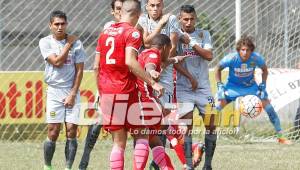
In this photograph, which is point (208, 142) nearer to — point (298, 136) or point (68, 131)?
point (68, 131)

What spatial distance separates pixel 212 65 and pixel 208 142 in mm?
6644

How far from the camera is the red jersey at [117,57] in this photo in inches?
294

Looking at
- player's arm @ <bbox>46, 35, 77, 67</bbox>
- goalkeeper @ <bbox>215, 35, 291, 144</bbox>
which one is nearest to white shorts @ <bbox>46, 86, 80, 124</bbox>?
player's arm @ <bbox>46, 35, 77, 67</bbox>

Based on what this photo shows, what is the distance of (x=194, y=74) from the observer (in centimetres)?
1002

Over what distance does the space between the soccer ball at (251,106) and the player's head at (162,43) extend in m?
4.48

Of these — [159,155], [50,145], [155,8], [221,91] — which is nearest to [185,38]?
[155,8]

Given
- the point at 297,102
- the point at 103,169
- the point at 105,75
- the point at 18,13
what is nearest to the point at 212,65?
the point at 297,102

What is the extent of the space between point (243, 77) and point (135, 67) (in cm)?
649

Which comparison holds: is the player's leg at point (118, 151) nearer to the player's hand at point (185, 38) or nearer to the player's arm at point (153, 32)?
the player's arm at point (153, 32)

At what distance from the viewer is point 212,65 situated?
16422mm

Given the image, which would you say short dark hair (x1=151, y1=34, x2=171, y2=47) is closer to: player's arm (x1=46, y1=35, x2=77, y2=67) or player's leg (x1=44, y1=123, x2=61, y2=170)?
player's arm (x1=46, y1=35, x2=77, y2=67)

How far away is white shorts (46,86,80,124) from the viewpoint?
31.9ft

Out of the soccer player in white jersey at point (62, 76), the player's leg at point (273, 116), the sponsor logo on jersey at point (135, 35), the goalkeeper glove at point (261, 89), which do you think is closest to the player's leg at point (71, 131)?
the soccer player in white jersey at point (62, 76)

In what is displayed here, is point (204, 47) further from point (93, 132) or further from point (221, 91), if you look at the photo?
point (221, 91)
